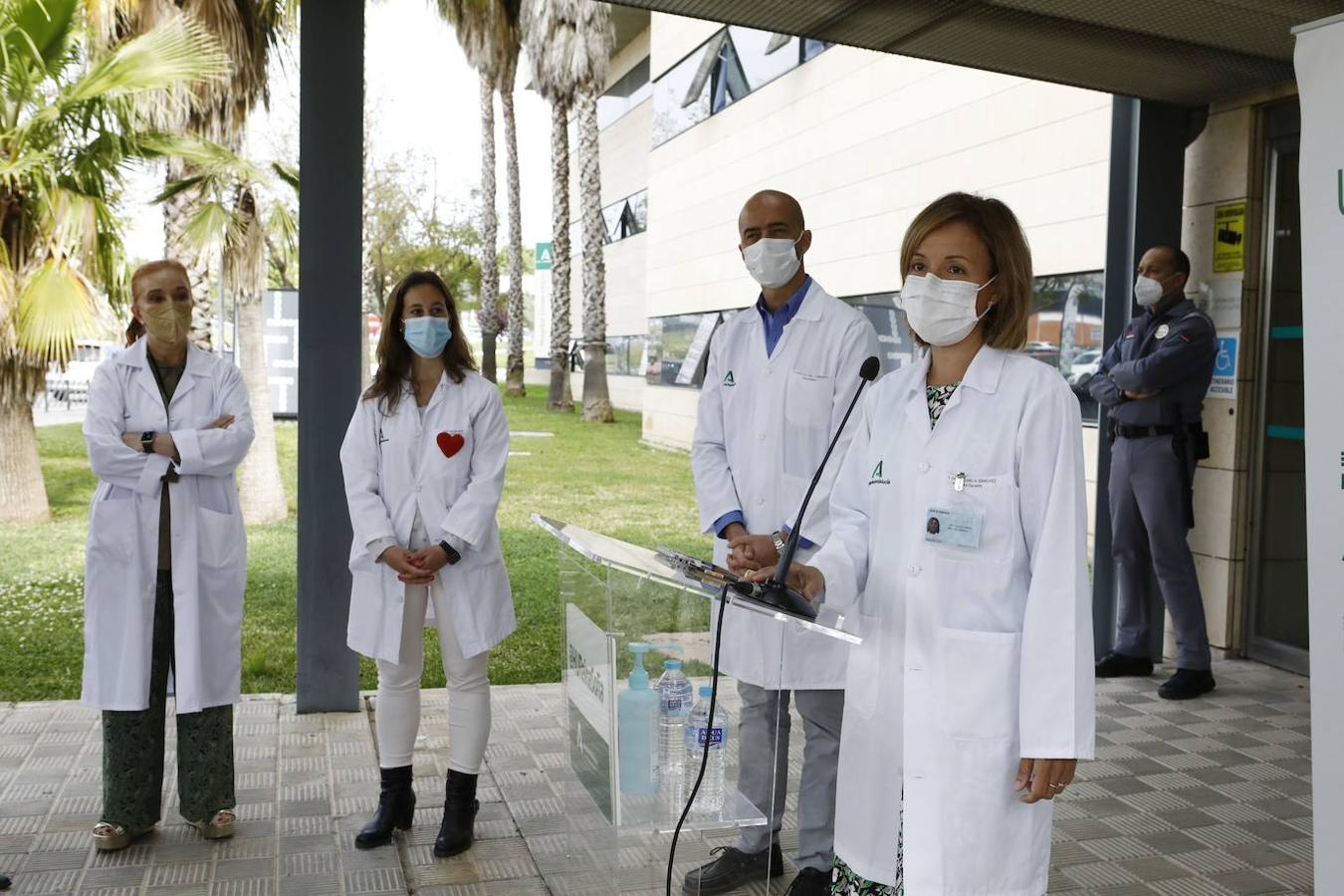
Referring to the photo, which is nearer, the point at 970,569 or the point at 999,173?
the point at 970,569

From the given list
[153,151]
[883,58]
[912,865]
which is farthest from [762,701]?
[883,58]

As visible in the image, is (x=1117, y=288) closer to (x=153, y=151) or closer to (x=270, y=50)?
(x=153, y=151)

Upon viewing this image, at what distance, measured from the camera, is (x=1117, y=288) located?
6.52 meters

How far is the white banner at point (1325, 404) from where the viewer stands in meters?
2.67

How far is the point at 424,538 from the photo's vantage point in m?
3.87

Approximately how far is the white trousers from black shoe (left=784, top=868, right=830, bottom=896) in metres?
1.24

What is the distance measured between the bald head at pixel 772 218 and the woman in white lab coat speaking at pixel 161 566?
1.83 meters

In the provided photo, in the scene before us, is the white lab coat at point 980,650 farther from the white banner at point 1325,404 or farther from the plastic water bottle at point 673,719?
the white banner at point 1325,404

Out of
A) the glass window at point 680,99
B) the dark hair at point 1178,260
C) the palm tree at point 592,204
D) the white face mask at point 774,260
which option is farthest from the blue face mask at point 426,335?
the palm tree at point 592,204

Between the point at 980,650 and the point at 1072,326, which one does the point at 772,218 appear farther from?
the point at 1072,326

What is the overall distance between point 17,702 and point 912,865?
472 centimetres

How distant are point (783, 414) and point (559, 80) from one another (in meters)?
23.4

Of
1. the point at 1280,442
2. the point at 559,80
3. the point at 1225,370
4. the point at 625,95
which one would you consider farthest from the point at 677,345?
the point at 1280,442

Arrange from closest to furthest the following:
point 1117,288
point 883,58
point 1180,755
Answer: point 1180,755, point 1117,288, point 883,58
